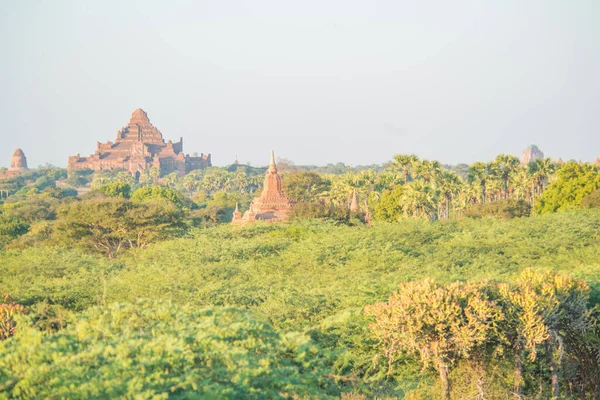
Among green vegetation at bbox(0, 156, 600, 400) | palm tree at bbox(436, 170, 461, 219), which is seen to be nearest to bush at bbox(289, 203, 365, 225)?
green vegetation at bbox(0, 156, 600, 400)

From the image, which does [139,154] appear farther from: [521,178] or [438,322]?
[438,322]

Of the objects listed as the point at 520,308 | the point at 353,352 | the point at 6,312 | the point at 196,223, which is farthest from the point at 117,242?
the point at 520,308

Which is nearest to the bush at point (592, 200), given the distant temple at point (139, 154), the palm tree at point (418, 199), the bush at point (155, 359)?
the palm tree at point (418, 199)

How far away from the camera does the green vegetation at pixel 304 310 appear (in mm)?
10133

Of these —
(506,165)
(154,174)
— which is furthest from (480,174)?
(154,174)

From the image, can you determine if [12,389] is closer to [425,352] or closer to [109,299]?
[425,352]

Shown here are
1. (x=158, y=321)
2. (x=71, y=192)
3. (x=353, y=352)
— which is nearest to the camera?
(x=158, y=321)

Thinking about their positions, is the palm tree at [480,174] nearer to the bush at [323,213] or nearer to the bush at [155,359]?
the bush at [323,213]

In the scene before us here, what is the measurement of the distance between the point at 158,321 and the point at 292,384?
2.29 metres

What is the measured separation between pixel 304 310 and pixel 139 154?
138451mm

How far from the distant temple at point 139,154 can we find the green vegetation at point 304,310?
108m

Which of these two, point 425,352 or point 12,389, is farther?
point 425,352

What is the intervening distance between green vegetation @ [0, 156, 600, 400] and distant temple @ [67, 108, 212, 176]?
354ft

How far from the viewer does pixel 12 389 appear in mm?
9719
